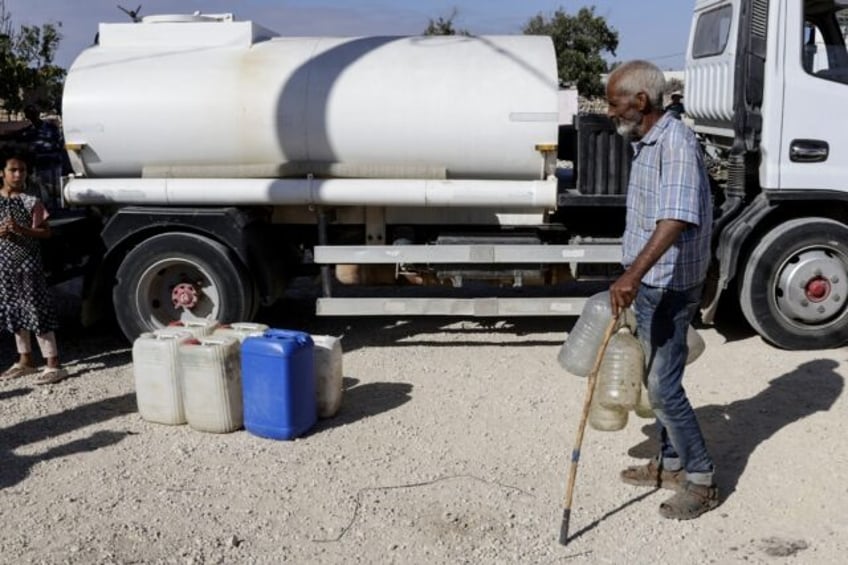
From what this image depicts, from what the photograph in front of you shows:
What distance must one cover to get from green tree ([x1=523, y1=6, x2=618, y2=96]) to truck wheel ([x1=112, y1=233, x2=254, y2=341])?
77.1ft

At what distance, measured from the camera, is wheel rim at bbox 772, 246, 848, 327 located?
22.5 feet

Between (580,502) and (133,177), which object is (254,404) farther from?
(133,177)

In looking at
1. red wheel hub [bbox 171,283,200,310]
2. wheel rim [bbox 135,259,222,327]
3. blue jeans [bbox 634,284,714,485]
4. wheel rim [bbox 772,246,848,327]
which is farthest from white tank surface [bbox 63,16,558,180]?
blue jeans [bbox 634,284,714,485]

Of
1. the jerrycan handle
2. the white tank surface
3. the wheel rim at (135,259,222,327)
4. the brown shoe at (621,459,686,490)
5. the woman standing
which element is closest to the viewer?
the brown shoe at (621,459,686,490)

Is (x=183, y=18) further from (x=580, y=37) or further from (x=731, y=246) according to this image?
(x=580, y=37)

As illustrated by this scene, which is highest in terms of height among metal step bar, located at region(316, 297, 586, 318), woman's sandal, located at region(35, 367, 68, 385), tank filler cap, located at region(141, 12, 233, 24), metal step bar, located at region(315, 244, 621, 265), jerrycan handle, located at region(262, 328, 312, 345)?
tank filler cap, located at region(141, 12, 233, 24)

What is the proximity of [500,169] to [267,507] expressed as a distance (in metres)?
3.17

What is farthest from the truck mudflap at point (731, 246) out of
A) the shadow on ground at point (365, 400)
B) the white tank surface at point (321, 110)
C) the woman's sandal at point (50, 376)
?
the woman's sandal at point (50, 376)

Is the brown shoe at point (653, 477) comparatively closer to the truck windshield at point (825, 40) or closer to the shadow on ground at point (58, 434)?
the shadow on ground at point (58, 434)

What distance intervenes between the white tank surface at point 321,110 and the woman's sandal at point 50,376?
60.5 inches

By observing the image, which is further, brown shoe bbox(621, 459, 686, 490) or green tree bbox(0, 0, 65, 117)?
green tree bbox(0, 0, 65, 117)

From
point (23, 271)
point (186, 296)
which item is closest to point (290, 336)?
point (186, 296)

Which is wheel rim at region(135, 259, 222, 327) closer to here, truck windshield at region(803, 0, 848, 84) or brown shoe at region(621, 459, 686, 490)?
brown shoe at region(621, 459, 686, 490)

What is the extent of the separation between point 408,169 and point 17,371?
10.2 ft
